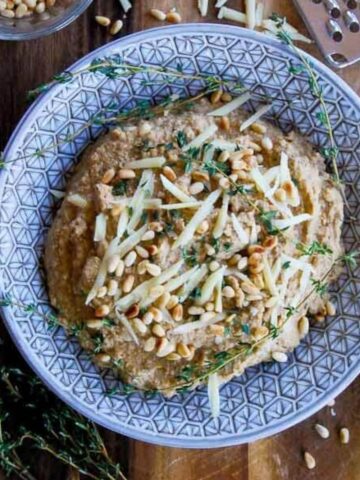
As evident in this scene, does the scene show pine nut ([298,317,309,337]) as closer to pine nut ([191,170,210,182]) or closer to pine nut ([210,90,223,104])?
pine nut ([191,170,210,182])

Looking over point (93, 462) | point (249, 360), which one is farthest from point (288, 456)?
point (93, 462)

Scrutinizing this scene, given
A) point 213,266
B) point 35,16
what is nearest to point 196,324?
point 213,266

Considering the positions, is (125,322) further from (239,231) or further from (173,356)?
(239,231)

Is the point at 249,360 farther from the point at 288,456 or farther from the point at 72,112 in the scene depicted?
the point at 72,112

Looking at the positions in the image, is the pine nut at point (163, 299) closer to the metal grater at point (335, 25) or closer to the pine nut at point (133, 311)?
the pine nut at point (133, 311)

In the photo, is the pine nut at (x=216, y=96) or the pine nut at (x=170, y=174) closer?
the pine nut at (x=170, y=174)

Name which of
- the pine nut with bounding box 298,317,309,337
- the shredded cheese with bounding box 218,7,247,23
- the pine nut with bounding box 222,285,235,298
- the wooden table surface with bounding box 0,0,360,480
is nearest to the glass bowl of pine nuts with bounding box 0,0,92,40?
the wooden table surface with bounding box 0,0,360,480

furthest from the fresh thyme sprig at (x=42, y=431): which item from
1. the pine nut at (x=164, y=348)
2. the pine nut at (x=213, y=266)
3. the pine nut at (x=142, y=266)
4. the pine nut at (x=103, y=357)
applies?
the pine nut at (x=213, y=266)
